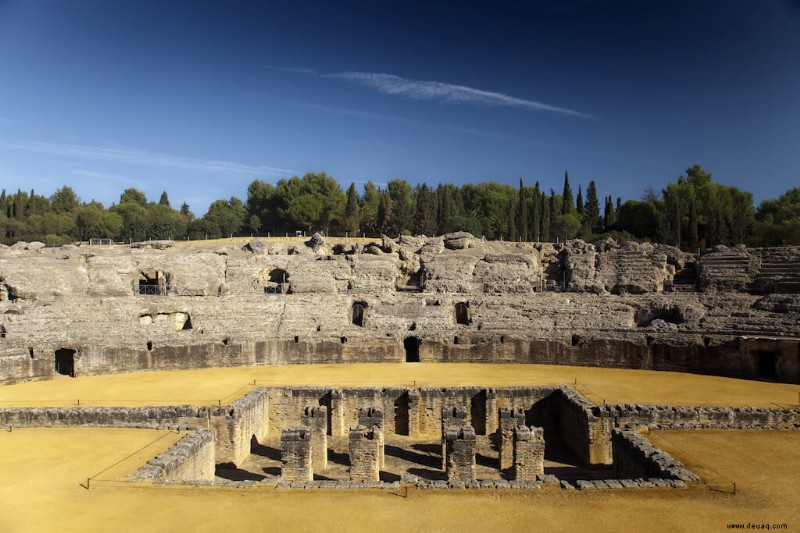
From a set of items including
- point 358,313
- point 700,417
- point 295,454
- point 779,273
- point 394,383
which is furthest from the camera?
point 358,313

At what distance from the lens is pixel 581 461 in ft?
50.1

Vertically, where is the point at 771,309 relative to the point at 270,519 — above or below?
above

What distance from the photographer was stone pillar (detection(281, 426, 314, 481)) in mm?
12891

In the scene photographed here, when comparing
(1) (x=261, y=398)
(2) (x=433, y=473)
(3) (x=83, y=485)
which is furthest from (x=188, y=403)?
(2) (x=433, y=473)

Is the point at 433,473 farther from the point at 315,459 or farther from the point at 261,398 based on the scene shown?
the point at 261,398

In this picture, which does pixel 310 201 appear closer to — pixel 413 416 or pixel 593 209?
pixel 593 209

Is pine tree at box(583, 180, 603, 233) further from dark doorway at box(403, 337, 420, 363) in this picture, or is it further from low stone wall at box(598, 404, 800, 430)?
low stone wall at box(598, 404, 800, 430)

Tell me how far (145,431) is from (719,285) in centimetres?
2520

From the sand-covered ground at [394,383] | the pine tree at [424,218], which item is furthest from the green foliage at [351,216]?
the sand-covered ground at [394,383]

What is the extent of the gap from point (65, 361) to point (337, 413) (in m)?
12.2

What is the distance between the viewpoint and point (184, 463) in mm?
12141

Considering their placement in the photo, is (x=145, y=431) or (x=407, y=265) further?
(x=407, y=265)

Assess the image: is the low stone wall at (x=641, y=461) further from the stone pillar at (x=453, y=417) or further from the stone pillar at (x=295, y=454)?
the stone pillar at (x=295, y=454)

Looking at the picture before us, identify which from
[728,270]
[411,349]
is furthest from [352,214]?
[728,270]
